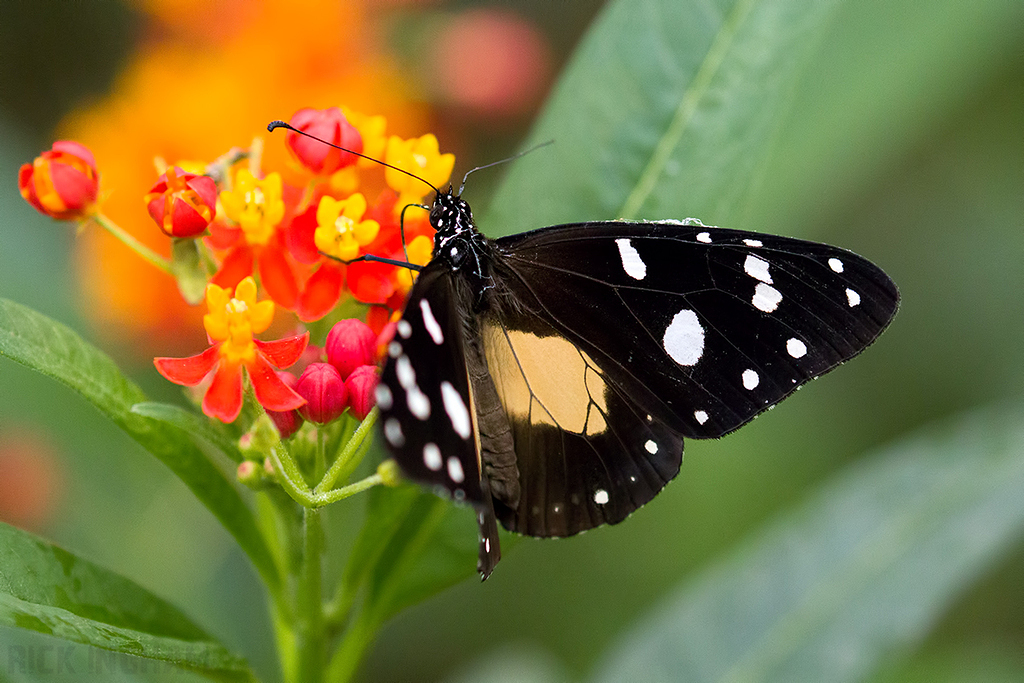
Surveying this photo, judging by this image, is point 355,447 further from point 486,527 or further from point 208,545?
point 208,545

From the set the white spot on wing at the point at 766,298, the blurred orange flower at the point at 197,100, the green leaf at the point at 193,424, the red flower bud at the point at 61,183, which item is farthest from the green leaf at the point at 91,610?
the blurred orange flower at the point at 197,100

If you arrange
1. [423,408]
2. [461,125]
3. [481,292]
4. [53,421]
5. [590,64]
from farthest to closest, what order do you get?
1. [461,125]
2. [53,421]
3. [590,64]
4. [481,292]
5. [423,408]

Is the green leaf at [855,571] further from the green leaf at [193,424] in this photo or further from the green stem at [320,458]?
the green leaf at [193,424]

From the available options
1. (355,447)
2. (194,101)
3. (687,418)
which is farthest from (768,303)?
(194,101)

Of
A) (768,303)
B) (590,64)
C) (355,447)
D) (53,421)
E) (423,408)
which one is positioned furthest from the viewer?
(53,421)

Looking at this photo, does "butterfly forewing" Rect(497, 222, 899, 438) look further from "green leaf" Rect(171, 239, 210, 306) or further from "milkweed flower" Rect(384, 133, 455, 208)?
"green leaf" Rect(171, 239, 210, 306)

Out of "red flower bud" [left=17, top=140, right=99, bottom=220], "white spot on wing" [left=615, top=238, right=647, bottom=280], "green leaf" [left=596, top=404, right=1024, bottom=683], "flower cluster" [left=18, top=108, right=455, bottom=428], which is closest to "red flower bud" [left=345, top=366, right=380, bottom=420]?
"flower cluster" [left=18, top=108, right=455, bottom=428]

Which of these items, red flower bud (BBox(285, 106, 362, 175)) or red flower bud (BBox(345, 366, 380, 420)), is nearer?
red flower bud (BBox(345, 366, 380, 420))
